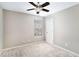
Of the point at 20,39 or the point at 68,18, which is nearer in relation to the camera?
A: the point at 68,18

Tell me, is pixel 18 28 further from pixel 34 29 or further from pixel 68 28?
pixel 68 28

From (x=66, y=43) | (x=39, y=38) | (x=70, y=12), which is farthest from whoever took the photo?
(x=39, y=38)

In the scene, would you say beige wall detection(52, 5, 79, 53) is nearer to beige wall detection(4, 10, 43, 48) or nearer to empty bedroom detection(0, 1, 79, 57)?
empty bedroom detection(0, 1, 79, 57)


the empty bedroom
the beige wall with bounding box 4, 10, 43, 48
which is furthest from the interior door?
the beige wall with bounding box 4, 10, 43, 48

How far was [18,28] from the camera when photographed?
412cm

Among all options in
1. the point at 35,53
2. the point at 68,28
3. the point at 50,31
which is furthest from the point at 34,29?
the point at 68,28

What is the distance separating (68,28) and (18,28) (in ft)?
9.04

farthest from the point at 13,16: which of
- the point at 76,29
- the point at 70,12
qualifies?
the point at 76,29

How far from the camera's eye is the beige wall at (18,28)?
3.72 meters

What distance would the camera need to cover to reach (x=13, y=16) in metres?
3.90

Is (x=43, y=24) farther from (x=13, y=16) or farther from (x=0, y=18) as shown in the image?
(x=0, y=18)

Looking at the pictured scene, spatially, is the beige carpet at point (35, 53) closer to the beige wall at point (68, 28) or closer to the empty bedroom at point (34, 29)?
the empty bedroom at point (34, 29)

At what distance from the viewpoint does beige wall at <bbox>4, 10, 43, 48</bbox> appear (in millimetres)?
3723

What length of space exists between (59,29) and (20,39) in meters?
2.38
